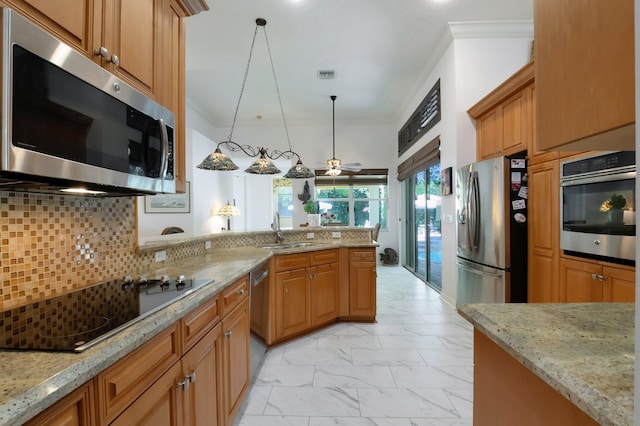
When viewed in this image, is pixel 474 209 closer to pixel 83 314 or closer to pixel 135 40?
pixel 135 40

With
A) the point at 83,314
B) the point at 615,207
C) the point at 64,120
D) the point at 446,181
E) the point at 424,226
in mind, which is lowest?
the point at 83,314

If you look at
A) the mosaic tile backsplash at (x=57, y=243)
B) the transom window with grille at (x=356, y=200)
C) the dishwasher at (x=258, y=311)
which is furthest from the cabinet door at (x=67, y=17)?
the transom window with grille at (x=356, y=200)

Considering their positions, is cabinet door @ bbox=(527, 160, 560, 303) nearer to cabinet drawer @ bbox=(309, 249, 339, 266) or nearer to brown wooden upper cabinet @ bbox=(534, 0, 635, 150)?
cabinet drawer @ bbox=(309, 249, 339, 266)

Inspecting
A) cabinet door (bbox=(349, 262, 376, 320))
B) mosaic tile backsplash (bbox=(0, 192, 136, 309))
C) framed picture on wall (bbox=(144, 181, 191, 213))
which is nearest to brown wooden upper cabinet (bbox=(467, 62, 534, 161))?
cabinet door (bbox=(349, 262, 376, 320))

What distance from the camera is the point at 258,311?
2.38 metres

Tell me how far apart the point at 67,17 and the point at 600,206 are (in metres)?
2.96

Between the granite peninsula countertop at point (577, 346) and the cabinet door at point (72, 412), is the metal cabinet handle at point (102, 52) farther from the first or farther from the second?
the granite peninsula countertop at point (577, 346)

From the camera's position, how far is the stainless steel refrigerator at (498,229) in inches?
109

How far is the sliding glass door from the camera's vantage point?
15.9ft

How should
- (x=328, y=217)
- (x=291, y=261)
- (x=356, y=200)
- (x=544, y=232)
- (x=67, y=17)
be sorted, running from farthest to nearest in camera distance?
(x=356, y=200) < (x=328, y=217) < (x=291, y=261) < (x=544, y=232) < (x=67, y=17)

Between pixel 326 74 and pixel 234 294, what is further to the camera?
pixel 326 74

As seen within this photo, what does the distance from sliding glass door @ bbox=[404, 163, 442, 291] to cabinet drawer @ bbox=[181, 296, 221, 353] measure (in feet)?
12.7

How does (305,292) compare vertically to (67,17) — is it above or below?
below

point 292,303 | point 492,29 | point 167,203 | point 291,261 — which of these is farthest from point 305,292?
point 492,29
